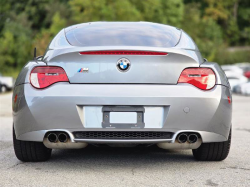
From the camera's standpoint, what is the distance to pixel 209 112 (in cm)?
523

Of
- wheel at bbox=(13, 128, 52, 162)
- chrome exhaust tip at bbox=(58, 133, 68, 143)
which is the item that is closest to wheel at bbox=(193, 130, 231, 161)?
chrome exhaust tip at bbox=(58, 133, 68, 143)

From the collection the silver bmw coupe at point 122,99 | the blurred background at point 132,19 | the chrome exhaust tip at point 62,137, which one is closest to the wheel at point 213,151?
the silver bmw coupe at point 122,99

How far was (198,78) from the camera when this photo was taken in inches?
206

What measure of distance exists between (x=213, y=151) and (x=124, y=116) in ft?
3.83

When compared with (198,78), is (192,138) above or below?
below

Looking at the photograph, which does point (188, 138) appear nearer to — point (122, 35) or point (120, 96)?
point (120, 96)

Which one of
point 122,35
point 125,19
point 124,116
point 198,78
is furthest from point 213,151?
point 125,19

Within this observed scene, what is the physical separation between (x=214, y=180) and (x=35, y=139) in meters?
1.68

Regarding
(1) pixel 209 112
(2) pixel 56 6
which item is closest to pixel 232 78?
(1) pixel 209 112

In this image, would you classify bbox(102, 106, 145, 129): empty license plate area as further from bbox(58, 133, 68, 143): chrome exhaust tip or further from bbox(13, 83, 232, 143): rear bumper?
bbox(58, 133, 68, 143): chrome exhaust tip

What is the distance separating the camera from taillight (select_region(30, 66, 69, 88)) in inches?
205

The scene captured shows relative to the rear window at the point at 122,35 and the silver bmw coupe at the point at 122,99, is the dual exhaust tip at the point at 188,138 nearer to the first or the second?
the silver bmw coupe at the point at 122,99

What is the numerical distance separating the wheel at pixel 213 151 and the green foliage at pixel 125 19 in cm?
5815

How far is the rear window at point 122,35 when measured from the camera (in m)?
5.60
